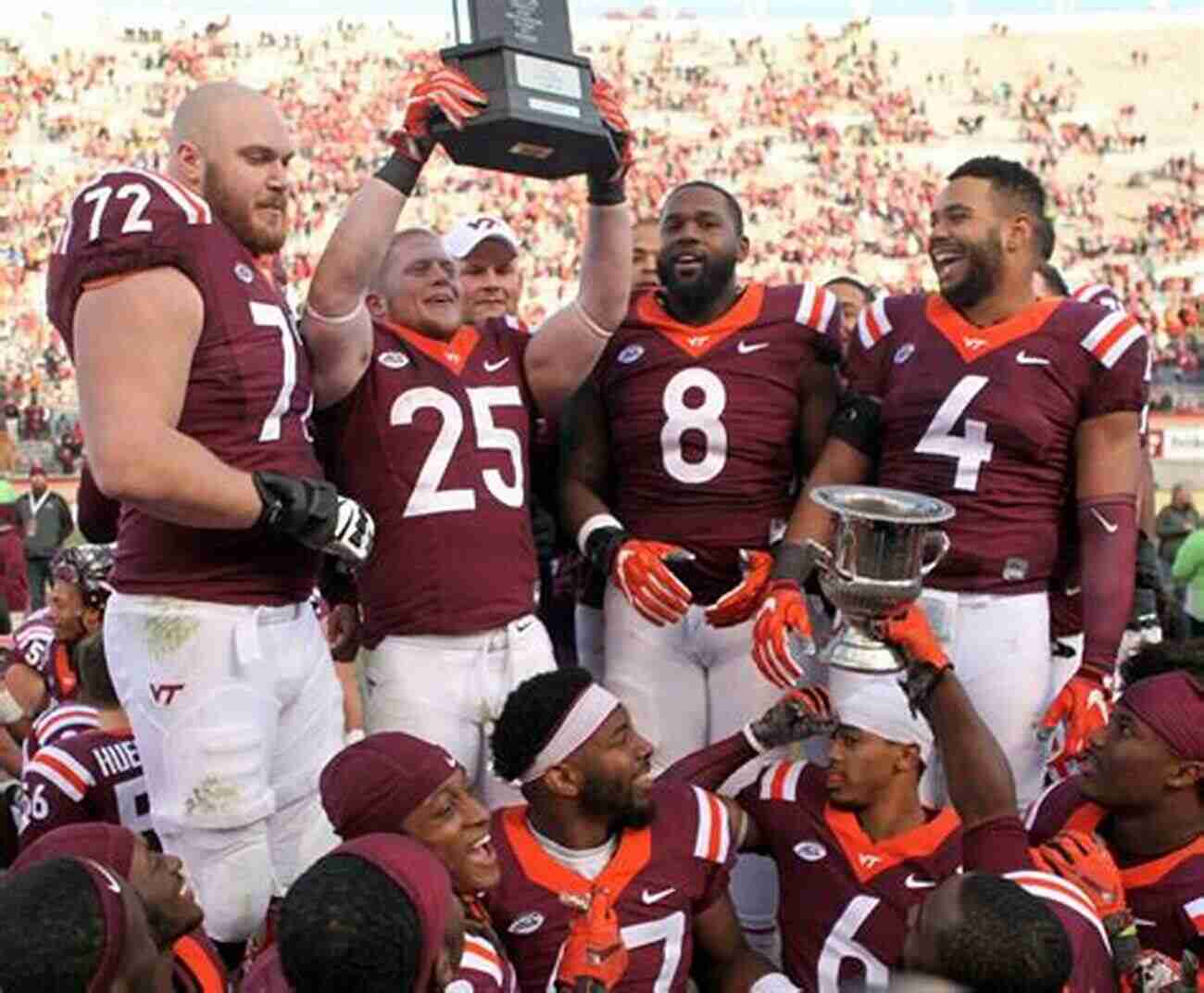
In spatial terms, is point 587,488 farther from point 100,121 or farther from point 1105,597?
point 100,121

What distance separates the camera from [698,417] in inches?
171

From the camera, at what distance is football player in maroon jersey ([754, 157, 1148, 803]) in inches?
158

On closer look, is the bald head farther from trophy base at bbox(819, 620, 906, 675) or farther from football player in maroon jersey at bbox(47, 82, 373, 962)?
trophy base at bbox(819, 620, 906, 675)

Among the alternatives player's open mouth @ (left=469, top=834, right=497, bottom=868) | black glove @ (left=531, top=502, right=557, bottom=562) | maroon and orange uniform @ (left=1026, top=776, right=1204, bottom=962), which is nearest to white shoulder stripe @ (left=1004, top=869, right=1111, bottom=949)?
maroon and orange uniform @ (left=1026, top=776, right=1204, bottom=962)

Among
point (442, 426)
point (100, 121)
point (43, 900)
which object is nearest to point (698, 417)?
point (442, 426)

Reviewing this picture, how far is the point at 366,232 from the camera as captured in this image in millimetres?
3631

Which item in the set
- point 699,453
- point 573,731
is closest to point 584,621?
point 699,453

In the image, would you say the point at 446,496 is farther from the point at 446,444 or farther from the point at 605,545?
the point at 605,545

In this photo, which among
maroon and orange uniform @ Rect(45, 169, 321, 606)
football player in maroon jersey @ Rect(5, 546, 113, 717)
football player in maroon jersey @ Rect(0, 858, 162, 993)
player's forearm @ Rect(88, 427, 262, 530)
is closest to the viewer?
football player in maroon jersey @ Rect(0, 858, 162, 993)

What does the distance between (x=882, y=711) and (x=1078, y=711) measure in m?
0.47

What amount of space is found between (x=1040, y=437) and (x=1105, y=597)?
0.41 meters

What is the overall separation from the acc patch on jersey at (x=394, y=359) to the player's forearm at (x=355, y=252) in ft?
1.13

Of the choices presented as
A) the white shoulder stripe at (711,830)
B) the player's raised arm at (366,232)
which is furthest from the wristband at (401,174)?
the white shoulder stripe at (711,830)

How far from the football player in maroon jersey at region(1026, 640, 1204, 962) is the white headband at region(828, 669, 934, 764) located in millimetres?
340
